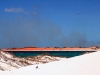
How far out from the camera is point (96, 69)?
1399 centimetres

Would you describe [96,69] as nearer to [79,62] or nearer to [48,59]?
[79,62]

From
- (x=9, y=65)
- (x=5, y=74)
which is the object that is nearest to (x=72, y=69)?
(x=5, y=74)

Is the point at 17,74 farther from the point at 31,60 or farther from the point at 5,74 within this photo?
the point at 31,60

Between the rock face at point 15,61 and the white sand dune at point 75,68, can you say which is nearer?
the white sand dune at point 75,68

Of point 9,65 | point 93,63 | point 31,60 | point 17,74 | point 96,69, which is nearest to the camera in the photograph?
point 96,69

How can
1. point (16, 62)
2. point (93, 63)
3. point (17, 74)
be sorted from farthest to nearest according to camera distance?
1. point (16, 62)
2. point (17, 74)
3. point (93, 63)

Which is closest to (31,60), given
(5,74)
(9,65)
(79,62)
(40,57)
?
(40,57)

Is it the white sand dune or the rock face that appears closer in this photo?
the white sand dune

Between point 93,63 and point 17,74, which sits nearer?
point 93,63

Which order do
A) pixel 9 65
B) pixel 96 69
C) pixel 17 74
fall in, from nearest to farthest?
pixel 96 69
pixel 17 74
pixel 9 65

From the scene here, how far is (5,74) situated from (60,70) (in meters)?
4.40

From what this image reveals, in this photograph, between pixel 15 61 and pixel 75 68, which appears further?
pixel 15 61

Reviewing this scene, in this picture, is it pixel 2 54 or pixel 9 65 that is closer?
pixel 9 65

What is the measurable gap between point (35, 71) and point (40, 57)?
22.5 m
